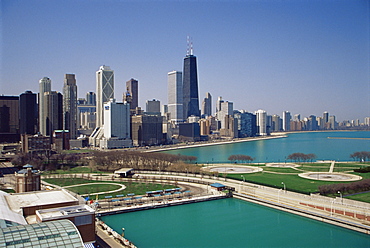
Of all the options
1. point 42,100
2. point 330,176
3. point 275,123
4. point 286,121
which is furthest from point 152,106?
point 330,176

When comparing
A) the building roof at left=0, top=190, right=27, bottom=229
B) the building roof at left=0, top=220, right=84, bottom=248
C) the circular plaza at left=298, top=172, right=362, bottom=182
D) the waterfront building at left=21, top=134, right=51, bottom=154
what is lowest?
the circular plaza at left=298, top=172, right=362, bottom=182

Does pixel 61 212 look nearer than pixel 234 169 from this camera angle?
Yes

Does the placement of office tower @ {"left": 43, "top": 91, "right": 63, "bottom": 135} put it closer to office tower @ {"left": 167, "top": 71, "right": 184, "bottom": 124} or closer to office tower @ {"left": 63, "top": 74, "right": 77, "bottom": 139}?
office tower @ {"left": 63, "top": 74, "right": 77, "bottom": 139}

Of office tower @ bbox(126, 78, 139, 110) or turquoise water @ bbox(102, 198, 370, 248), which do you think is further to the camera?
office tower @ bbox(126, 78, 139, 110)

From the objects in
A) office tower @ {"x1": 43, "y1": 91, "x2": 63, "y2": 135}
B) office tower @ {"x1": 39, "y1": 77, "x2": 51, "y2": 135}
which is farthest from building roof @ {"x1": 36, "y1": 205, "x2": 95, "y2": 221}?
office tower @ {"x1": 39, "y1": 77, "x2": 51, "y2": 135}

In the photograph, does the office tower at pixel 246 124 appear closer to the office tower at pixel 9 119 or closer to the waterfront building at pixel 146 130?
the waterfront building at pixel 146 130

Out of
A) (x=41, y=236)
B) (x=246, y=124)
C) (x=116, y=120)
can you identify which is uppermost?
(x=116, y=120)

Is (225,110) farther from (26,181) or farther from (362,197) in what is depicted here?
(26,181)
